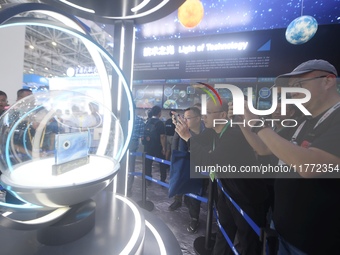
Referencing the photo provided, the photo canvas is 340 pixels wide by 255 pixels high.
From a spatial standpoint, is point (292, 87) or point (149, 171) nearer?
point (292, 87)

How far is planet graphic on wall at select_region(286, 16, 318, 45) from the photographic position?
10.5ft

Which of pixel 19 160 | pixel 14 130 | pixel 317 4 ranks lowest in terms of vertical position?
pixel 19 160

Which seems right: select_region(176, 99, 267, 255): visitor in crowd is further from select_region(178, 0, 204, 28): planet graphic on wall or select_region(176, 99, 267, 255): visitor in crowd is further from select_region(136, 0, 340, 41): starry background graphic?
select_region(136, 0, 340, 41): starry background graphic

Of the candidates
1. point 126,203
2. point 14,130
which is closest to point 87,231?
point 126,203

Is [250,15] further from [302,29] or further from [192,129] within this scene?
[192,129]

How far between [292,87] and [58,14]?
1.58 metres

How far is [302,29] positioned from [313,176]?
3362mm

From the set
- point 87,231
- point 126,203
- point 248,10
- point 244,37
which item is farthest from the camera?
point 244,37

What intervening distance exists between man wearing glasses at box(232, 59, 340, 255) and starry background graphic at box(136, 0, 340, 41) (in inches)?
118

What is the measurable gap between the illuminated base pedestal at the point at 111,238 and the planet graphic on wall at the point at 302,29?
3922mm

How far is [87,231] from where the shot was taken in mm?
954

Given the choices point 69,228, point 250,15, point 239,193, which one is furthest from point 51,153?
point 250,15

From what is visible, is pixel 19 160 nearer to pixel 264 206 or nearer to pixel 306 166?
pixel 306 166

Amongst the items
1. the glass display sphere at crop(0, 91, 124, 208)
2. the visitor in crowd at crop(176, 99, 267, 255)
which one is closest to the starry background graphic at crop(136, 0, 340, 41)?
the visitor in crowd at crop(176, 99, 267, 255)
